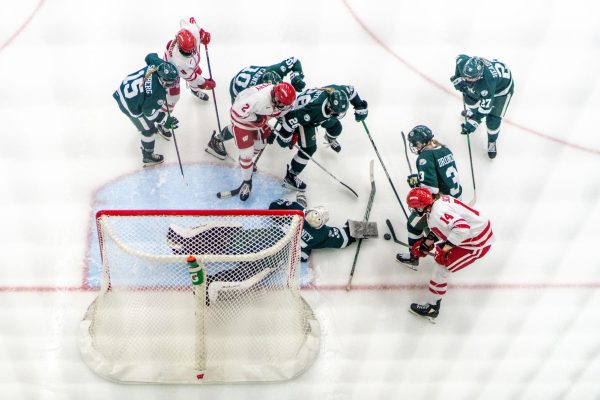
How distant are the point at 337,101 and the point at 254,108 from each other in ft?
1.15

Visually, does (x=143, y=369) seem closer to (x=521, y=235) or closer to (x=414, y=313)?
(x=414, y=313)

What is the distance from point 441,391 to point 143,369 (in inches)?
46.4

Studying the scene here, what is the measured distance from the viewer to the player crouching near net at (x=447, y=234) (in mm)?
2451

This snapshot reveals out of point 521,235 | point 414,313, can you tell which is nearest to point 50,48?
point 414,313

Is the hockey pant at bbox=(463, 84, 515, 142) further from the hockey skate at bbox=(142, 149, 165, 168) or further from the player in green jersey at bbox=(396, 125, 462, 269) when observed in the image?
the hockey skate at bbox=(142, 149, 165, 168)

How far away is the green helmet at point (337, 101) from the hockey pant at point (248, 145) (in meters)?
0.36

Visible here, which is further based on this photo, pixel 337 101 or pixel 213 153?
pixel 213 153

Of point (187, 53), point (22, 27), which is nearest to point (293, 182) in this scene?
point (187, 53)

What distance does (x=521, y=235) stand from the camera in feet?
10.0

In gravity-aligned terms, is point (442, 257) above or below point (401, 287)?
above

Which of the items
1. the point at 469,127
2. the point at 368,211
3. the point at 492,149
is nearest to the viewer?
the point at 368,211

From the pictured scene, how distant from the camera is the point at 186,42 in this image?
2785mm

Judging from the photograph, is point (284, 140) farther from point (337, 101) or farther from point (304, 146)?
point (337, 101)

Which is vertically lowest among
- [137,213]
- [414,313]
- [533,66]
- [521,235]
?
[414,313]
